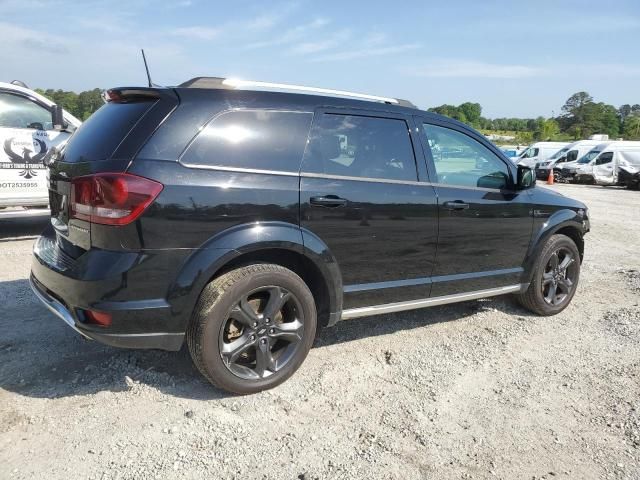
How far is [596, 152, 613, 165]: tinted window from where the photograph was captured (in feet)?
80.2

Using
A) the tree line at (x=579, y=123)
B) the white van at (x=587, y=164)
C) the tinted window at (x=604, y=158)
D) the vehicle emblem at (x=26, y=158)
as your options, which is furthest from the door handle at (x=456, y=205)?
the tree line at (x=579, y=123)

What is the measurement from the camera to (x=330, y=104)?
3527 mm

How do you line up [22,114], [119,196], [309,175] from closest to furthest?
1. [119,196]
2. [309,175]
3. [22,114]

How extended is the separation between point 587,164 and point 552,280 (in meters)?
22.8

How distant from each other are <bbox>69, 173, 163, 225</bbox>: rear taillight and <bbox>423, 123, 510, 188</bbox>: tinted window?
2161mm

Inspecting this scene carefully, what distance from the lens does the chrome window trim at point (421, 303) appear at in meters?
3.65

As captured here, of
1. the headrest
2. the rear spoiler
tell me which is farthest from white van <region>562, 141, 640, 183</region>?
the rear spoiler

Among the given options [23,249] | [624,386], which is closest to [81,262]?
[624,386]

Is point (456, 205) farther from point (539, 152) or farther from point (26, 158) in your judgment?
point (539, 152)

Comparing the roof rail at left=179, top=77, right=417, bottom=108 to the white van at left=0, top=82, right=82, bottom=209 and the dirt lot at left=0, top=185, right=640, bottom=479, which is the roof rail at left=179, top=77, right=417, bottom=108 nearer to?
the dirt lot at left=0, top=185, right=640, bottom=479

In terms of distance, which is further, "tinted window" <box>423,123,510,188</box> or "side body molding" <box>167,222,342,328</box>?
"tinted window" <box>423,123,510,188</box>

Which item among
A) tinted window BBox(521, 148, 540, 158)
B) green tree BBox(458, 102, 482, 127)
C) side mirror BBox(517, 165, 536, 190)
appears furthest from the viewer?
green tree BBox(458, 102, 482, 127)

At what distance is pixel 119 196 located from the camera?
275 cm

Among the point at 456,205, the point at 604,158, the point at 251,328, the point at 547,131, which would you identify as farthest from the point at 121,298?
the point at 547,131
